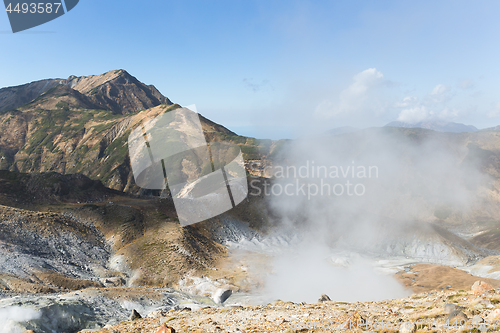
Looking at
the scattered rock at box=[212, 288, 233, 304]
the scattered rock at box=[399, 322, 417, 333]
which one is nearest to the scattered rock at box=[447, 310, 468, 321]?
the scattered rock at box=[399, 322, 417, 333]

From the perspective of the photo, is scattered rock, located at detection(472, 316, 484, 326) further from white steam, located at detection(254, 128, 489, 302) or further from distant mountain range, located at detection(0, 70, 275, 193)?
distant mountain range, located at detection(0, 70, 275, 193)

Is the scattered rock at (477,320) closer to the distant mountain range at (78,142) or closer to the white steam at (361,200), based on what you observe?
the white steam at (361,200)

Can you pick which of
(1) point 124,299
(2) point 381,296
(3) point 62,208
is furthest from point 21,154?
(2) point 381,296

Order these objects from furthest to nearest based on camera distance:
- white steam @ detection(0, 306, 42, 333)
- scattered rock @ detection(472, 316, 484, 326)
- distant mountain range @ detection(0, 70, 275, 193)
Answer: distant mountain range @ detection(0, 70, 275, 193)
white steam @ detection(0, 306, 42, 333)
scattered rock @ detection(472, 316, 484, 326)

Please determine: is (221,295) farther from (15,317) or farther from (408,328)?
(408,328)

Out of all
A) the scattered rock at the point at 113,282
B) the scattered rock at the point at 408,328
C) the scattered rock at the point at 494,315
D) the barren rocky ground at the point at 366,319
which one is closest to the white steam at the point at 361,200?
the scattered rock at the point at 113,282

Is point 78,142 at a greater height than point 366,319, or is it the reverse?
point 78,142

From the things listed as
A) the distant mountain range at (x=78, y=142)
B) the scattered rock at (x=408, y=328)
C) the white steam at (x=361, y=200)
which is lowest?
the white steam at (x=361, y=200)

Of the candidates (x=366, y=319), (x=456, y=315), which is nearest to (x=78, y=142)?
(x=366, y=319)

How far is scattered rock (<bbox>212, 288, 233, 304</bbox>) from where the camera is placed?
40031 millimetres

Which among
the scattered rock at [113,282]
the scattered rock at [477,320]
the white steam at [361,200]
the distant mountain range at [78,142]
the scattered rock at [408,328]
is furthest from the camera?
the distant mountain range at [78,142]

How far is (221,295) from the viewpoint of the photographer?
40375mm

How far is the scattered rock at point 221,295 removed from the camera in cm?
4003

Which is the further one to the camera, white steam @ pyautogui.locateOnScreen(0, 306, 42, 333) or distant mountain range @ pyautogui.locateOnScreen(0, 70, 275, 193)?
distant mountain range @ pyautogui.locateOnScreen(0, 70, 275, 193)
